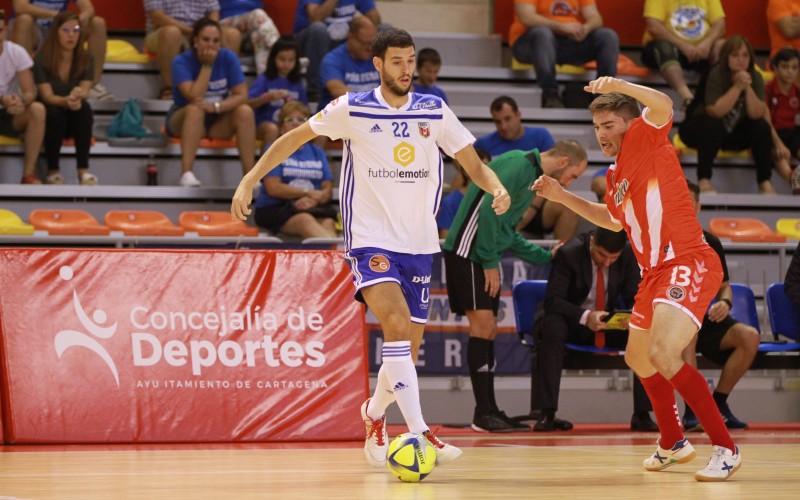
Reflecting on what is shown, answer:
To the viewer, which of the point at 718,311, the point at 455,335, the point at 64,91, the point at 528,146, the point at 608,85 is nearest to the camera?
the point at 608,85

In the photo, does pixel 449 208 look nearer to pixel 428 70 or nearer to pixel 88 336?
pixel 428 70

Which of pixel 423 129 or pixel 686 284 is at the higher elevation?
pixel 423 129

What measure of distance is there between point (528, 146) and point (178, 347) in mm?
5152

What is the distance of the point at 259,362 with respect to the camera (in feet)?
25.9

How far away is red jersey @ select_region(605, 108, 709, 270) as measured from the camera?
571 centimetres

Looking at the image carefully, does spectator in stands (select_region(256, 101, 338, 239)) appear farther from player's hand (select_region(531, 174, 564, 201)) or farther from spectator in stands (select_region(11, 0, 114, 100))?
player's hand (select_region(531, 174, 564, 201))

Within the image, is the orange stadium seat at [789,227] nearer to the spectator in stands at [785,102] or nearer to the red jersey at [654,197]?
the spectator in stands at [785,102]

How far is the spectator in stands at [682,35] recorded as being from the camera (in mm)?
13906

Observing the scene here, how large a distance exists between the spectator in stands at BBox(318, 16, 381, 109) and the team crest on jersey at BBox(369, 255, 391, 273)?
22.2 feet

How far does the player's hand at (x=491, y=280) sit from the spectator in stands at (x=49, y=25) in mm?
5619

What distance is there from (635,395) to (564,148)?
83.4 inches

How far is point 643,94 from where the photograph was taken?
544 centimetres

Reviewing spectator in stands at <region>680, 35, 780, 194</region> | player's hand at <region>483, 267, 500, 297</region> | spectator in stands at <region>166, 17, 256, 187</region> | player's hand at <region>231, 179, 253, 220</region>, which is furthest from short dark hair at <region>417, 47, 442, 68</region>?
player's hand at <region>231, 179, 253, 220</region>

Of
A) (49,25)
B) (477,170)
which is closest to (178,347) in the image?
(477,170)
